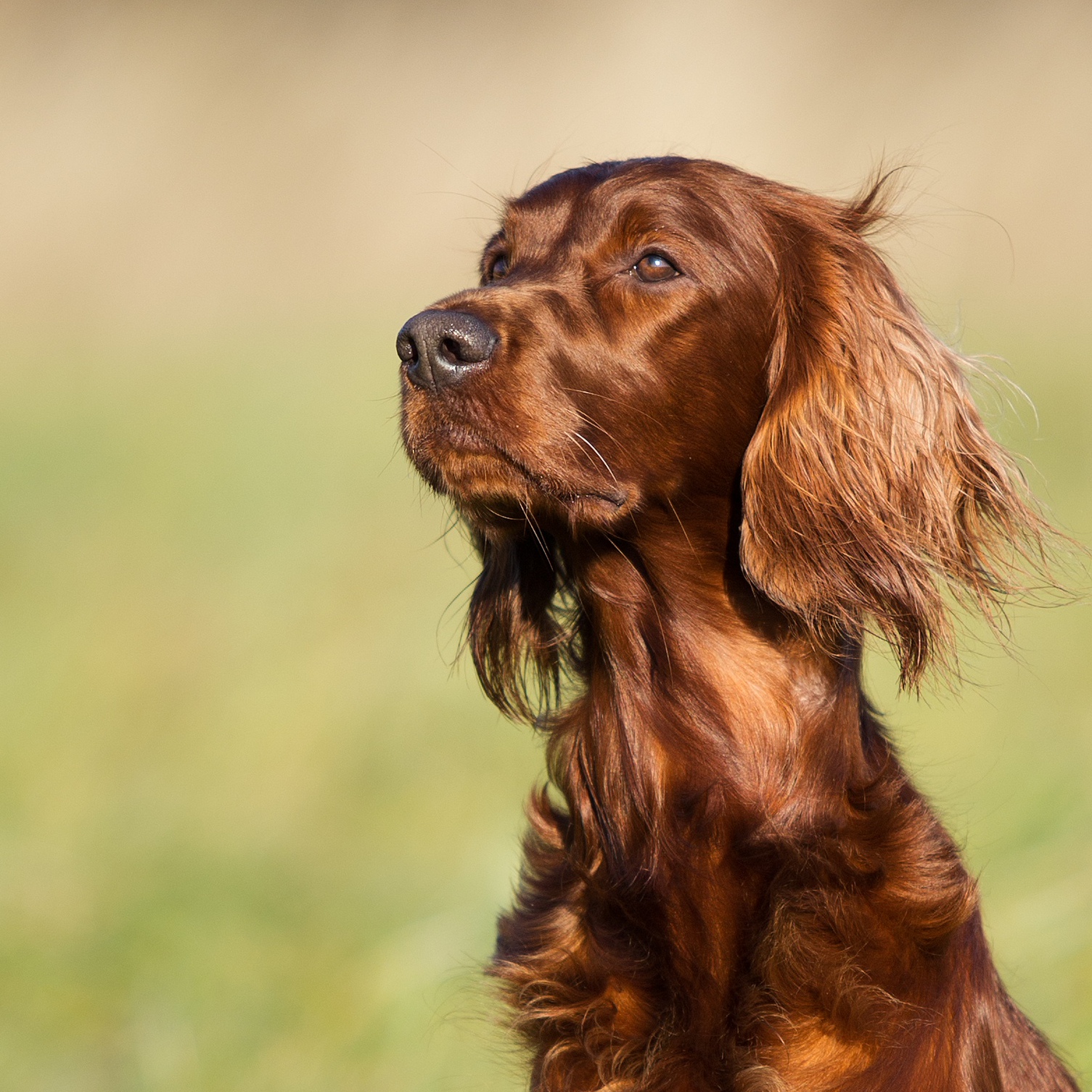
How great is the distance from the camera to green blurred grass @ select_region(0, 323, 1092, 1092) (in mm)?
4125

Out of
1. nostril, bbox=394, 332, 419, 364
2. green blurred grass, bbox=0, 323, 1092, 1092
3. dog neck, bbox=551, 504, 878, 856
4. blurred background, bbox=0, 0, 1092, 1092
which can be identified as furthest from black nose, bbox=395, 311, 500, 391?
blurred background, bbox=0, 0, 1092, 1092

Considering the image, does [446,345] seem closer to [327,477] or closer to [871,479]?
[871,479]

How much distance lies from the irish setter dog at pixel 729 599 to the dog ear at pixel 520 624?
0.39 ft

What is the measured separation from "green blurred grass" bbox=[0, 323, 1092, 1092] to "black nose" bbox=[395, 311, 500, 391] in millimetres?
800

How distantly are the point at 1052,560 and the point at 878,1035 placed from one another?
1022 millimetres

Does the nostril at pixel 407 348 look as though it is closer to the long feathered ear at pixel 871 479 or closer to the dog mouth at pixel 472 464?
the dog mouth at pixel 472 464

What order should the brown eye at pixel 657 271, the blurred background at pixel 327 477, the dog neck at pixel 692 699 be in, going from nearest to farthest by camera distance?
the dog neck at pixel 692 699, the brown eye at pixel 657 271, the blurred background at pixel 327 477

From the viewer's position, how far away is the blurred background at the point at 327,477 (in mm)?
4328

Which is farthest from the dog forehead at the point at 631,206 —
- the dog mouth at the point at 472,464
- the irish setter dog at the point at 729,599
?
the dog mouth at the point at 472,464

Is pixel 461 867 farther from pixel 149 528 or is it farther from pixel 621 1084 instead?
pixel 149 528

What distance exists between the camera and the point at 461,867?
5.23 meters

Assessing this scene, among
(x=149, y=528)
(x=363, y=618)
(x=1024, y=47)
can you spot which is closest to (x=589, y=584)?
(x=363, y=618)

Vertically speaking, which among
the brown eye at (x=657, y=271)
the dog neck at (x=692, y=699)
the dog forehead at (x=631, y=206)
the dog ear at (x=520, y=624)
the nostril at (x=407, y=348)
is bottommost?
the dog neck at (x=692, y=699)

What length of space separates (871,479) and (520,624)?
852mm
